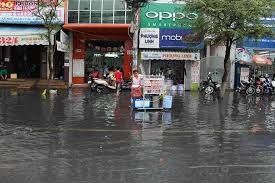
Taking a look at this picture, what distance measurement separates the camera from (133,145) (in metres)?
11.3

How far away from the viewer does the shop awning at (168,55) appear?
32688 millimetres

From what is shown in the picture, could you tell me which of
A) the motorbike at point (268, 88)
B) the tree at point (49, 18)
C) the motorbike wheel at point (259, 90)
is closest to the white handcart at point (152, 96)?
the tree at point (49, 18)

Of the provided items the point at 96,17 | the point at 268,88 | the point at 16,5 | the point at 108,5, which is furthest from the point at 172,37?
the point at 16,5

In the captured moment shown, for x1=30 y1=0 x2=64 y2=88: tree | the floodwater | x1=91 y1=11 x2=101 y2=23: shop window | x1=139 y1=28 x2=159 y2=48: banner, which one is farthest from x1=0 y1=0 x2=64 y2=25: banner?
the floodwater

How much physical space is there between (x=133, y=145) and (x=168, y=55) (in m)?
21.9

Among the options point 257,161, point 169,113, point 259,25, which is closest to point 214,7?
point 259,25

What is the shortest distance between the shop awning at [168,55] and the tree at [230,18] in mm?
6034

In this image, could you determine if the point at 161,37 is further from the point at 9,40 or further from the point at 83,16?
the point at 9,40

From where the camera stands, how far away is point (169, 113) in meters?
18.4

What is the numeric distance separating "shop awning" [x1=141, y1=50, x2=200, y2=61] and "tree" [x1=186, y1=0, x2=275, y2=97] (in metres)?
6.03

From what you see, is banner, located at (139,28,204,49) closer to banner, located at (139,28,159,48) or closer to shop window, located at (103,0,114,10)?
banner, located at (139,28,159,48)

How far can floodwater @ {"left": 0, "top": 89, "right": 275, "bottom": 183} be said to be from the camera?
8.41 m

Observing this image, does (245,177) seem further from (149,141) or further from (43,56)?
(43,56)

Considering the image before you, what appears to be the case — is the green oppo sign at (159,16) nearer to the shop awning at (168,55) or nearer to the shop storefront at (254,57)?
the shop awning at (168,55)
